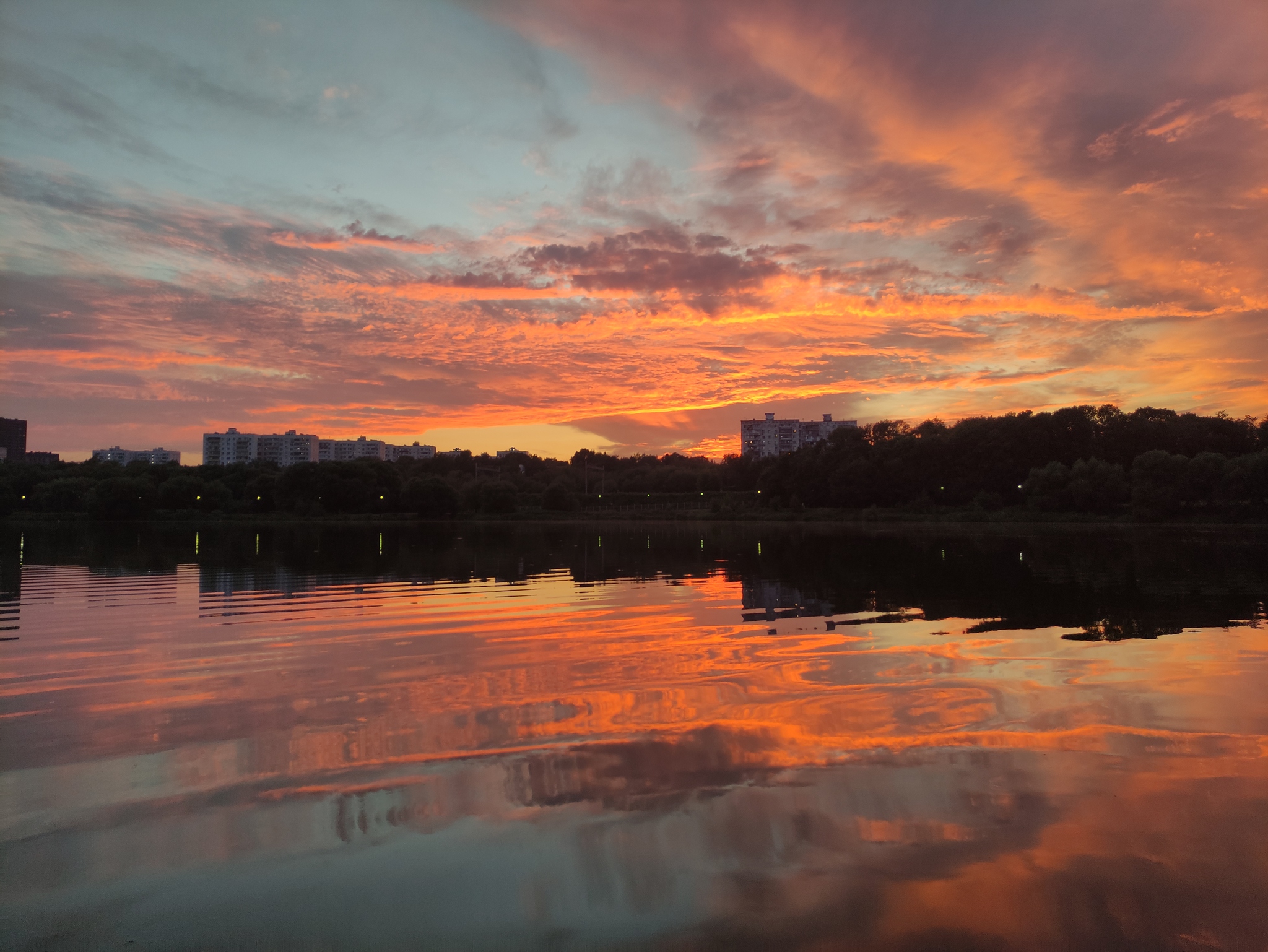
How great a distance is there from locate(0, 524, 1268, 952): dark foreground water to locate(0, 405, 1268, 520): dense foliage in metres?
68.2

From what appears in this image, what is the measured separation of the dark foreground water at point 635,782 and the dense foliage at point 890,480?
224ft

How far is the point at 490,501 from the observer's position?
127 meters

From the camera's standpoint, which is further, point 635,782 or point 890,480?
point 890,480

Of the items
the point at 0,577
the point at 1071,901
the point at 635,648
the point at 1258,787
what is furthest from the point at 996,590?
the point at 0,577

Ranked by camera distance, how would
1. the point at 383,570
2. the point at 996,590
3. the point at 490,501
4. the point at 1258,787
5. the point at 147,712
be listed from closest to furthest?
1. the point at 1258,787
2. the point at 147,712
3. the point at 996,590
4. the point at 383,570
5. the point at 490,501

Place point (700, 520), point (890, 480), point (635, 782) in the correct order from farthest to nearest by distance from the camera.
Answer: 1. point (890, 480)
2. point (700, 520)
3. point (635, 782)

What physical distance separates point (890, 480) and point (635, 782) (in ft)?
365

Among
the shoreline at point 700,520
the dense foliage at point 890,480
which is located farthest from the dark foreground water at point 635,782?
the dense foliage at point 890,480

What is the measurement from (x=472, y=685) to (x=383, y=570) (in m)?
19.5

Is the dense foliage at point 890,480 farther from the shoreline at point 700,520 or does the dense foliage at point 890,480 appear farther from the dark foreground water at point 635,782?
the dark foreground water at point 635,782

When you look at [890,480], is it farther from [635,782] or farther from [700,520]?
[635,782]

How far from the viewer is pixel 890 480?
367ft

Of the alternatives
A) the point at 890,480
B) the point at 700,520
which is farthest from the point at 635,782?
the point at 890,480

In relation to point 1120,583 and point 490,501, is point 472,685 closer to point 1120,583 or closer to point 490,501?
point 1120,583
